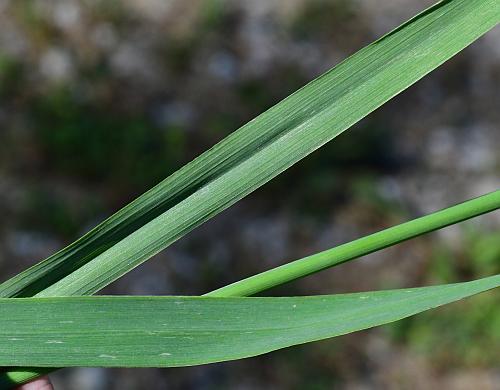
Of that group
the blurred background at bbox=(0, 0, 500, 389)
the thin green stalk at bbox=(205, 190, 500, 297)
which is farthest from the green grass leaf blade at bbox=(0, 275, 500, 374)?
the blurred background at bbox=(0, 0, 500, 389)

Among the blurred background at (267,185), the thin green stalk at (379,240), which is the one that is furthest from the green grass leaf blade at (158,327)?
the blurred background at (267,185)

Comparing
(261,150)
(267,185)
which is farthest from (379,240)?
(267,185)

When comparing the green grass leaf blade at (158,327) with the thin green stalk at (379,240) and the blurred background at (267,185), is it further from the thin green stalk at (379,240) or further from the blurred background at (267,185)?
the blurred background at (267,185)

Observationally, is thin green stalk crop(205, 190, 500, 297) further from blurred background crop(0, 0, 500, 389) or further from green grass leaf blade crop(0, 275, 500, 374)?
blurred background crop(0, 0, 500, 389)

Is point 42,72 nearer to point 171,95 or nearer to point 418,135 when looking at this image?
point 171,95

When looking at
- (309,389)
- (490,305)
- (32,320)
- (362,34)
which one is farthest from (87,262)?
(362,34)

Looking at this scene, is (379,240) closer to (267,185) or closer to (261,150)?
(261,150)

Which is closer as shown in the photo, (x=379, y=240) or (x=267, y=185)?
(x=379, y=240)
